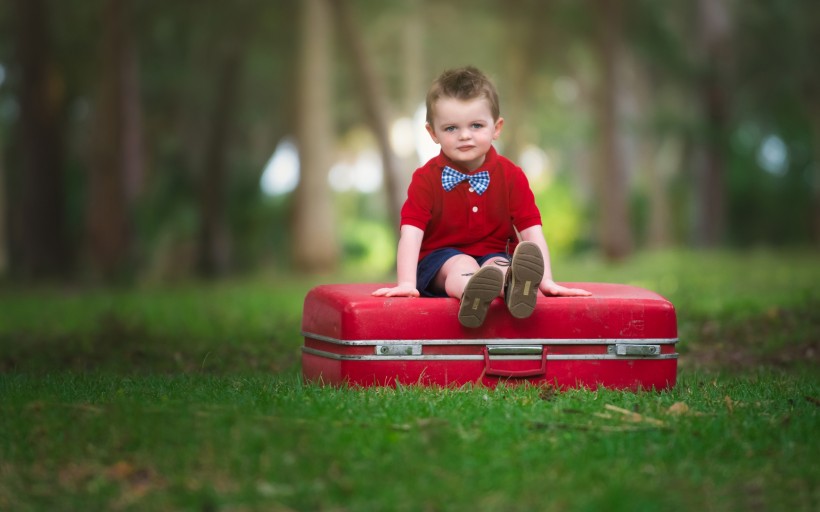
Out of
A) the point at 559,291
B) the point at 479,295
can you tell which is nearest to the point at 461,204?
the point at 559,291

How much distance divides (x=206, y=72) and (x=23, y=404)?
2237cm

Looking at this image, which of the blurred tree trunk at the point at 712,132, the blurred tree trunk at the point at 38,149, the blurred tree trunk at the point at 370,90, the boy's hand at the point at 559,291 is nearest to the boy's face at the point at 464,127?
the boy's hand at the point at 559,291

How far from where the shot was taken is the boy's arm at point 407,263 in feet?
20.1

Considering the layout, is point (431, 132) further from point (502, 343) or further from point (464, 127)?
point (502, 343)

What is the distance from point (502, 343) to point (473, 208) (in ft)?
3.16

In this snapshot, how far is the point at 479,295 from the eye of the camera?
5684mm

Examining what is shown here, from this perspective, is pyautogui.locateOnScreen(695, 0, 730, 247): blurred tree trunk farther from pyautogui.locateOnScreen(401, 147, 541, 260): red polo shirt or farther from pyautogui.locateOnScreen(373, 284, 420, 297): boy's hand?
pyautogui.locateOnScreen(373, 284, 420, 297): boy's hand

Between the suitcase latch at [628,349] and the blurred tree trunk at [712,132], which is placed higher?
the blurred tree trunk at [712,132]

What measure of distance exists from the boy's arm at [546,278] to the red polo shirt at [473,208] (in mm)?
48

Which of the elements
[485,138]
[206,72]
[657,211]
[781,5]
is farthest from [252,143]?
[485,138]

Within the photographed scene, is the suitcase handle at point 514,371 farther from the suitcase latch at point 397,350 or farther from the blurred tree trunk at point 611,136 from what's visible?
the blurred tree trunk at point 611,136

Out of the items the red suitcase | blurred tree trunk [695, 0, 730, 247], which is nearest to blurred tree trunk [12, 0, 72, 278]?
blurred tree trunk [695, 0, 730, 247]

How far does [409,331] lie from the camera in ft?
19.3

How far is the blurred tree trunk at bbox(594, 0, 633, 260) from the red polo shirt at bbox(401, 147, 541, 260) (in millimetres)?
18473
